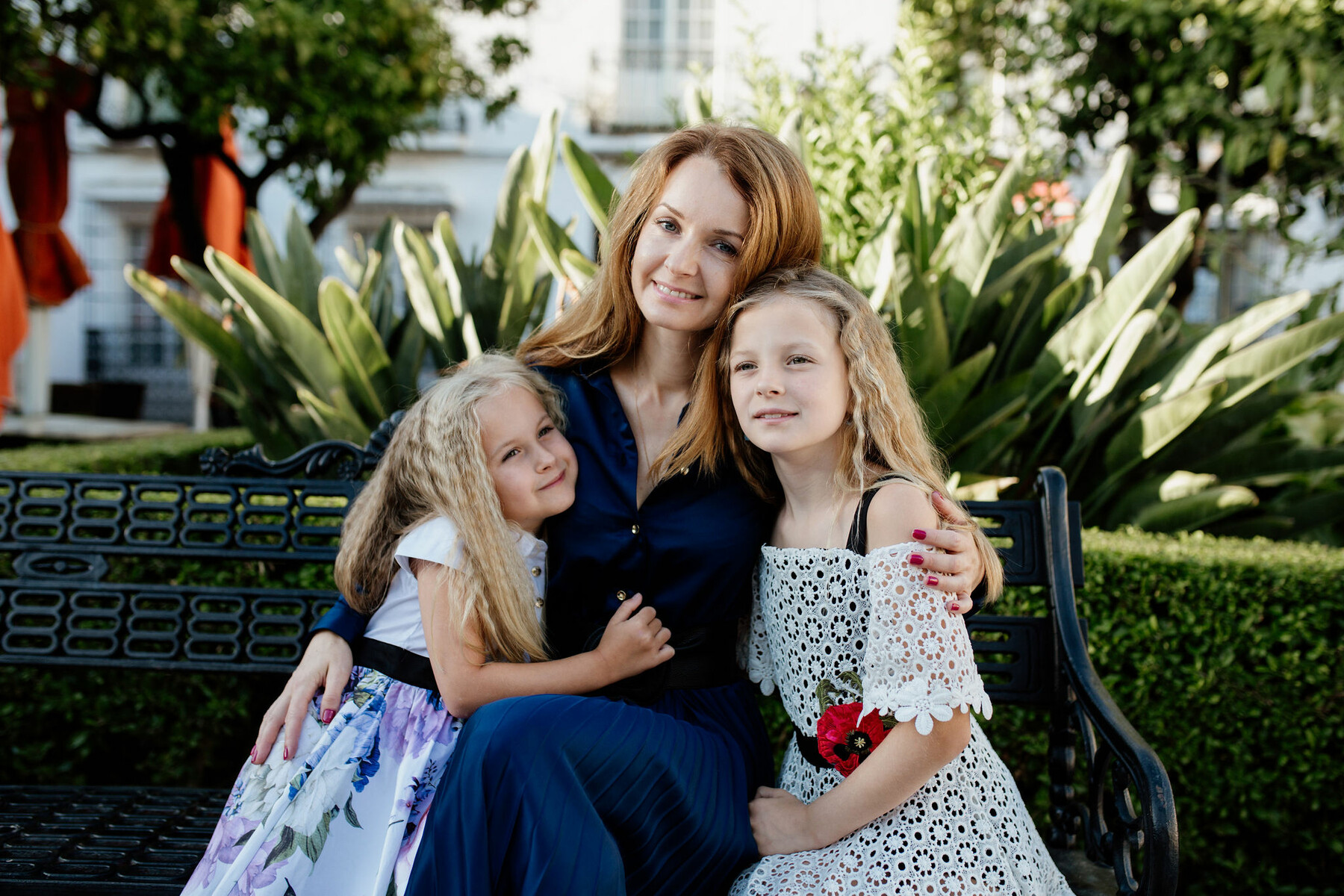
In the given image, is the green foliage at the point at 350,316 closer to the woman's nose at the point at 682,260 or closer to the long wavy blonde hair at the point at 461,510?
the long wavy blonde hair at the point at 461,510

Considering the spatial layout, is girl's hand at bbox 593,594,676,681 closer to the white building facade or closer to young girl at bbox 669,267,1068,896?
young girl at bbox 669,267,1068,896

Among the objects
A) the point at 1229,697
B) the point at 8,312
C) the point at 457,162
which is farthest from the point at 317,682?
the point at 457,162

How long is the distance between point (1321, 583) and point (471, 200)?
13944 mm

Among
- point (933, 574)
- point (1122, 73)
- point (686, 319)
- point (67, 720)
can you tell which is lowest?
point (67, 720)

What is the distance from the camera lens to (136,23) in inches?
238

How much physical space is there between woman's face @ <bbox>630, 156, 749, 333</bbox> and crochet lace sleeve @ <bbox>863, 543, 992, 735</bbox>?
0.55 metres

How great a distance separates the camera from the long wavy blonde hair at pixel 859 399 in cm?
153

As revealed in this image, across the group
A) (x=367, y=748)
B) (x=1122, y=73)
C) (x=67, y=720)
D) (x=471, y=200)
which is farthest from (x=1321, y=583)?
(x=471, y=200)

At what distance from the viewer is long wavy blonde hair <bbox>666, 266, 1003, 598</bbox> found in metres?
1.53

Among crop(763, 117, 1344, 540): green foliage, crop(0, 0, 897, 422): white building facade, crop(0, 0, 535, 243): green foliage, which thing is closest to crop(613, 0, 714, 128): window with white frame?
crop(0, 0, 897, 422): white building facade

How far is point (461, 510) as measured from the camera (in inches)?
61.8

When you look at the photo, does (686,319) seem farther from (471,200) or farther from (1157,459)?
(471,200)

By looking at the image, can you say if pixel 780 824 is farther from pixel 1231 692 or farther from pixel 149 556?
pixel 149 556

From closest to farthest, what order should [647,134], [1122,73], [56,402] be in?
[1122,73], [56,402], [647,134]
